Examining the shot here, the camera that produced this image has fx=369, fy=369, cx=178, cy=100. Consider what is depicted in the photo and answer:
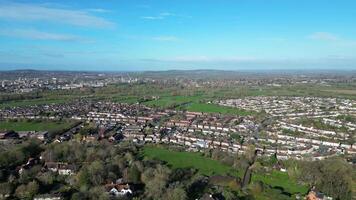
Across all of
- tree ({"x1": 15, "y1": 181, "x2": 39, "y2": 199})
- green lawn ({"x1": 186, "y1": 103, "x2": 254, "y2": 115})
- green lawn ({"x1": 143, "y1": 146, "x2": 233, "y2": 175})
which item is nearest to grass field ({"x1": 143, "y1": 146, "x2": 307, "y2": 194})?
green lawn ({"x1": 143, "y1": 146, "x2": 233, "y2": 175})

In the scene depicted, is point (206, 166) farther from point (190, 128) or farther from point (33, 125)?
point (33, 125)

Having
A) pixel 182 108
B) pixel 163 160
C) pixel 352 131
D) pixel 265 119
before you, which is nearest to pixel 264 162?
pixel 163 160

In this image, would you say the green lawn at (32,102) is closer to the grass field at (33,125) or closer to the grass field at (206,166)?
the grass field at (33,125)

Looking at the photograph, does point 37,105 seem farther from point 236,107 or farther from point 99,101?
point 236,107

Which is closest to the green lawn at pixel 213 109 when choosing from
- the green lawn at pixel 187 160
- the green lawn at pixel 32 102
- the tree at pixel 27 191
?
the green lawn at pixel 32 102

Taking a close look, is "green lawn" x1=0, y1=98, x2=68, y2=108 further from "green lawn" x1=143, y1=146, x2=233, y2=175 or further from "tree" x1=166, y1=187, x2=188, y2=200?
"tree" x1=166, y1=187, x2=188, y2=200

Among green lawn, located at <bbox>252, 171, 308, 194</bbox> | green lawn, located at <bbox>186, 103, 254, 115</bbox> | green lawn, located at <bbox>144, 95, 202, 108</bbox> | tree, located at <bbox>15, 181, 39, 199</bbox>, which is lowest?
green lawn, located at <bbox>252, 171, 308, 194</bbox>
